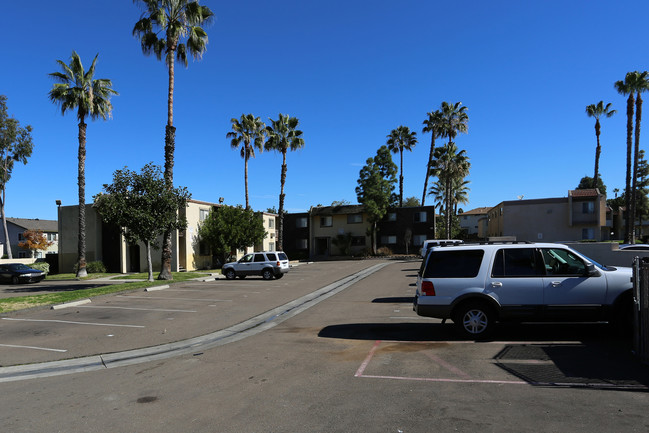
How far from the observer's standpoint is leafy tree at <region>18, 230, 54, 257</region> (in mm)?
58406

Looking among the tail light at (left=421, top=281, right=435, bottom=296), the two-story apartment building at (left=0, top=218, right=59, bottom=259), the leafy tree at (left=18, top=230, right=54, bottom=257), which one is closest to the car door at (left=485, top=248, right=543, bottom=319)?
the tail light at (left=421, top=281, right=435, bottom=296)

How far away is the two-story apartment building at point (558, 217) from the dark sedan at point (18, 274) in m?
44.0

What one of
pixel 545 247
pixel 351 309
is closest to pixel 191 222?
pixel 351 309

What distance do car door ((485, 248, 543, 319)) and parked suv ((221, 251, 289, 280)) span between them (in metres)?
18.5

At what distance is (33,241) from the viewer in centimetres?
5900

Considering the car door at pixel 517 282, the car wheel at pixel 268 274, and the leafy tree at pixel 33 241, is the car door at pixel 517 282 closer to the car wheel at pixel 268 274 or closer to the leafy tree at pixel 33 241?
the car wheel at pixel 268 274

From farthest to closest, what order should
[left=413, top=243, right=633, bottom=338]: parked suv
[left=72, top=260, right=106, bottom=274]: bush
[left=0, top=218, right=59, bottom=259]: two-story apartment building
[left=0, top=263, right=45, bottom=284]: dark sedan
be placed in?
[left=0, top=218, right=59, bottom=259]: two-story apartment building → [left=72, top=260, right=106, bottom=274]: bush → [left=0, top=263, right=45, bottom=284]: dark sedan → [left=413, top=243, right=633, bottom=338]: parked suv

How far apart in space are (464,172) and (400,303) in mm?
39230

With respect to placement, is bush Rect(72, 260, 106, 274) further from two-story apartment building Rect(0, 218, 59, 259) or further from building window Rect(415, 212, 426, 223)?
two-story apartment building Rect(0, 218, 59, 259)

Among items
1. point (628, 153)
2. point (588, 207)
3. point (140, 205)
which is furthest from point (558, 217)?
point (140, 205)

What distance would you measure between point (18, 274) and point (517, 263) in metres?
31.5

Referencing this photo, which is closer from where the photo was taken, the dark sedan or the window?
the dark sedan

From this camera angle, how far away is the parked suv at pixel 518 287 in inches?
318

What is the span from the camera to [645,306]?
6.50 meters
